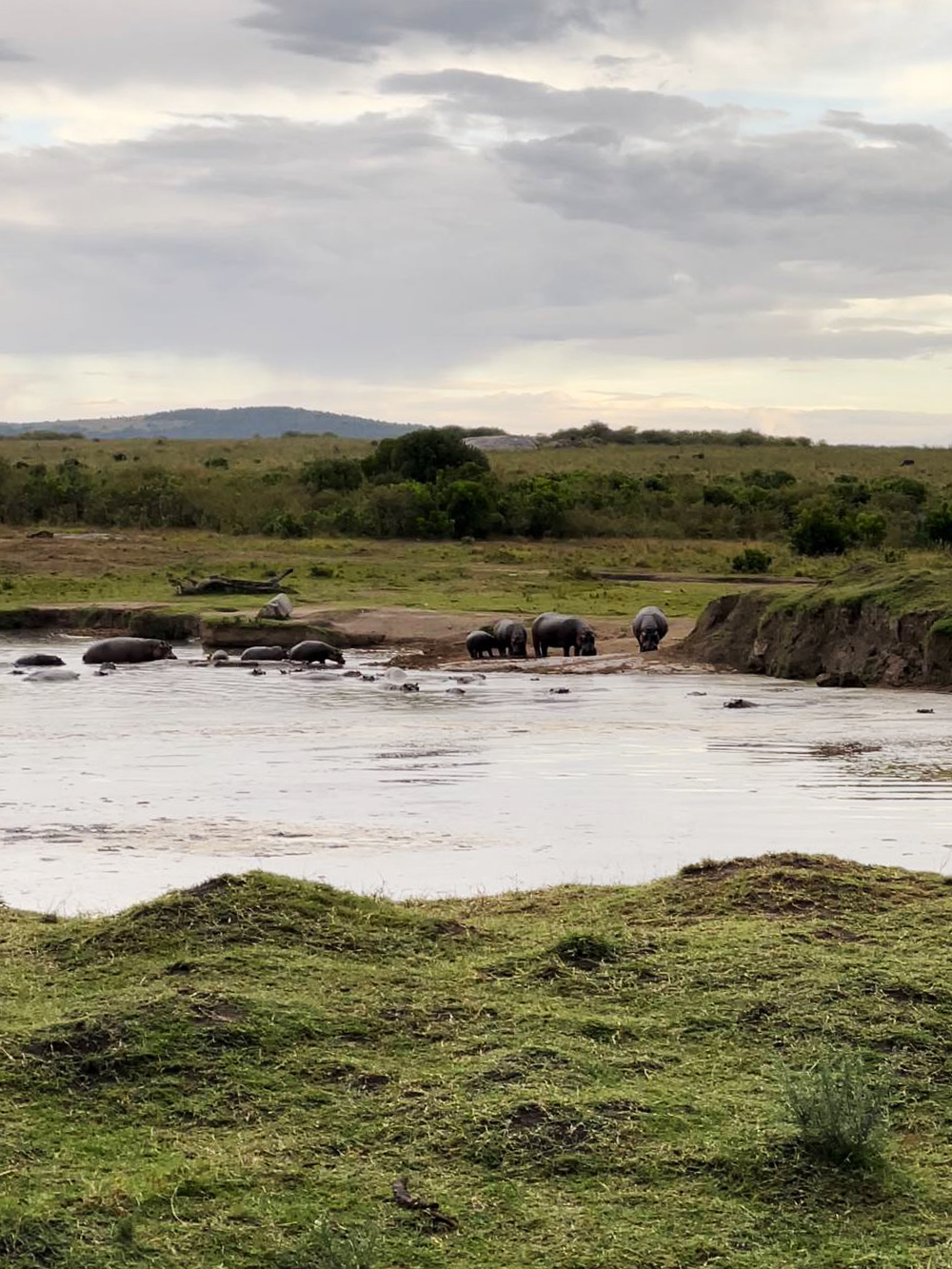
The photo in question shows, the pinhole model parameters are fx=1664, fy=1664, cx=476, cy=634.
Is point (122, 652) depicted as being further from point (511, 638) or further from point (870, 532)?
point (870, 532)

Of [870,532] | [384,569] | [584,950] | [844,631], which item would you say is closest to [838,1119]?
[584,950]

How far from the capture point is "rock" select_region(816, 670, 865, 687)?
62.4 ft

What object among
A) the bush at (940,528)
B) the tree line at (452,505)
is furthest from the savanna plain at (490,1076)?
the tree line at (452,505)

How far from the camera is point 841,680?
19125 millimetres

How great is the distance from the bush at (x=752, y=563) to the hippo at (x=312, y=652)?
12456 mm

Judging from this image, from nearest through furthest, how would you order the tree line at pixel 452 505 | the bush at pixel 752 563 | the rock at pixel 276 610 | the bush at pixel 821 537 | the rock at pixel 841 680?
the rock at pixel 841 680, the rock at pixel 276 610, the bush at pixel 752 563, the bush at pixel 821 537, the tree line at pixel 452 505

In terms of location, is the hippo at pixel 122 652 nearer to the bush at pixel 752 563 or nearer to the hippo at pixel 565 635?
the hippo at pixel 565 635

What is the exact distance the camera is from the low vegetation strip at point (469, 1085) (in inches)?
153

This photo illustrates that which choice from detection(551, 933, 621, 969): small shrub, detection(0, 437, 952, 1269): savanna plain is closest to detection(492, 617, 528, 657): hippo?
detection(0, 437, 952, 1269): savanna plain

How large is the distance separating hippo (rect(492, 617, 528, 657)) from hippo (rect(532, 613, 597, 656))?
0.63ft

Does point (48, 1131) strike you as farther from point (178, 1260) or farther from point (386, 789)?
point (386, 789)

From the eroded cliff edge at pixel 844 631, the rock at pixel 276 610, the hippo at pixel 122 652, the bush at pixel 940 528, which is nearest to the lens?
the eroded cliff edge at pixel 844 631

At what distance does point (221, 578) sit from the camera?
95.2 ft

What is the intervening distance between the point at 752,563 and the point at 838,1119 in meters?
28.8
